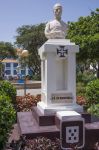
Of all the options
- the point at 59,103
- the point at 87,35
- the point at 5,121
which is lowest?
the point at 5,121

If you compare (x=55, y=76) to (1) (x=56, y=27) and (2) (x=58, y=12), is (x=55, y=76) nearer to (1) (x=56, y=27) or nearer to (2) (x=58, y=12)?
(1) (x=56, y=27)

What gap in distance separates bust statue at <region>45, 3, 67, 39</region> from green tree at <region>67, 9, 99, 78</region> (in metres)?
12.3

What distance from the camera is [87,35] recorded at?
2356 cm

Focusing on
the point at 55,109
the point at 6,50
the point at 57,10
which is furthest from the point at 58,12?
the point at 6,50

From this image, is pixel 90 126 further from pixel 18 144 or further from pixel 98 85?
pixel 98 85

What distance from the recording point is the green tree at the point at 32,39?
43.7 m

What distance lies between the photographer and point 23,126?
879 centimetres

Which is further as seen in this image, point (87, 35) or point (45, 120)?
point (87, 35)

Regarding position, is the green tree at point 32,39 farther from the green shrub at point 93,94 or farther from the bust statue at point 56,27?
the bust statue at point 56,27

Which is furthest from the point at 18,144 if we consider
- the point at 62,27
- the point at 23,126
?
the point at 62,27

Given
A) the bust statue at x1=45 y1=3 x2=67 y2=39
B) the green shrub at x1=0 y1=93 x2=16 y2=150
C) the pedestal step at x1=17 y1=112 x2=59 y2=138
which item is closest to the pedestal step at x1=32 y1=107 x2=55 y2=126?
the pedestal step at x1=17 y1=112 x2=59 y2=138

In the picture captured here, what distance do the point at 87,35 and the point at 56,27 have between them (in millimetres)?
13987

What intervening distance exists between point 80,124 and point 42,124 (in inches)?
44.2

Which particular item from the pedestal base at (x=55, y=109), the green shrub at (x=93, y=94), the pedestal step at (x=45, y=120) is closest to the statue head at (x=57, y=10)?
the pedestal base at (x=55, y=109)
